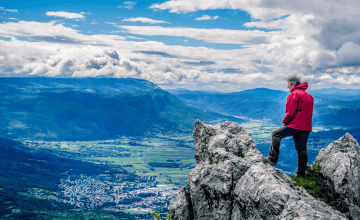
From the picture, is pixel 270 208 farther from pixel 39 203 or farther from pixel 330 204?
pixel 39 203

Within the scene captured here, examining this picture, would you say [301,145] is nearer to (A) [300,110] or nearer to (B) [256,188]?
(A) [300,110]

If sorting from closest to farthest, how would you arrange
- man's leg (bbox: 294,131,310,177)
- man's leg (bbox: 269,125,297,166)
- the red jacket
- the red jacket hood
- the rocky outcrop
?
the rocky outcrop < the red jacket < man's leg (bbox: 294,131,310,177) < the red jacket hood < man's leg (bbox: 269,125,297,166)

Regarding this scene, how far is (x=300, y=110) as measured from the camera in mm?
14055

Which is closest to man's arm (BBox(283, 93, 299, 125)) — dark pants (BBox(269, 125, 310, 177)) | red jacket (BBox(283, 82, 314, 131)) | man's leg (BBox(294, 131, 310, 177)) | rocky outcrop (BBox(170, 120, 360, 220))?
red jacket (BBox(283, 82, 314, 131))

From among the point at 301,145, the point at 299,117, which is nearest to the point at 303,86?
the point at 299,117

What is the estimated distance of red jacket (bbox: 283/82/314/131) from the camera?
1384 centimetres

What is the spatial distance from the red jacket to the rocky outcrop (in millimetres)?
2568

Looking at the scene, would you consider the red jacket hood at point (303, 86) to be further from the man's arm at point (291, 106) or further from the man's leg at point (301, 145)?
the man's leg at point (301, 145)

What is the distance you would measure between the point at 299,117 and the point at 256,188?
4.77 m

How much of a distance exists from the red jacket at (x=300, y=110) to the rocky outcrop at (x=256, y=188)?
2568mm

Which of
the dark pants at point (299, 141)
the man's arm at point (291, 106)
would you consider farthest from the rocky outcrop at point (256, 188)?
the man's arm at point (291, 106)

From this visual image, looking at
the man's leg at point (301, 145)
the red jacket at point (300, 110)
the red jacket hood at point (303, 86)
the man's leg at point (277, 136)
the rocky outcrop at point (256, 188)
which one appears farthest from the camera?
the man's leg at point (277, 136)

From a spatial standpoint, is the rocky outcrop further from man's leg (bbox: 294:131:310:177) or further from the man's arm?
the man's arm

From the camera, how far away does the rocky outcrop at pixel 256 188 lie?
37.5ft
